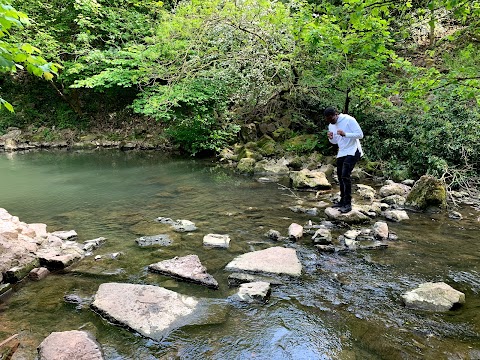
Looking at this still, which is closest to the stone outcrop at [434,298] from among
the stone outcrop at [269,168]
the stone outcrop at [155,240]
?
the stone outcrop at [155,240]

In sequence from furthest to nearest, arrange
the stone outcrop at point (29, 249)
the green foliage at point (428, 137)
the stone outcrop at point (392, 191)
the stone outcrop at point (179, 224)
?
the green foliage at point (428, 137), the stone outcrop at point (392, 191), the stone outcrop at point (179, 224), the stone outcrop at point (29, 249)

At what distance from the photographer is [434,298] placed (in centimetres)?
368

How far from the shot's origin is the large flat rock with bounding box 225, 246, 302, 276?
4422mm

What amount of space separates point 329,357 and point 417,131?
8897 millimetres

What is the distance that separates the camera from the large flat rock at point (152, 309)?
3334mm

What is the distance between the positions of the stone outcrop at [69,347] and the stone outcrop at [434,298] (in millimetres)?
3057

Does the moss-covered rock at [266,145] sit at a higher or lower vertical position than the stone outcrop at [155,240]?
higher

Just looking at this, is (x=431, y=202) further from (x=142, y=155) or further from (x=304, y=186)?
(x=142, y=155)

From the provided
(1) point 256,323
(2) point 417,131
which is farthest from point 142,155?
(1) point 256,323

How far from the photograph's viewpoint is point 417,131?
10.2 metres

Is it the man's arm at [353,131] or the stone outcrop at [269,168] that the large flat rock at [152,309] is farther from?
the stone outcrop at [269,168]

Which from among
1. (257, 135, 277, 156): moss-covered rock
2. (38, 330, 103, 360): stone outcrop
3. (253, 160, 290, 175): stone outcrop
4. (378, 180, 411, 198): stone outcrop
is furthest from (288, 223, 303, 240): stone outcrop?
(257, 135, 277, 156): moss-covered rock

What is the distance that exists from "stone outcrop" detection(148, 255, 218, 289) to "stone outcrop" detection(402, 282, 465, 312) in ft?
6.93

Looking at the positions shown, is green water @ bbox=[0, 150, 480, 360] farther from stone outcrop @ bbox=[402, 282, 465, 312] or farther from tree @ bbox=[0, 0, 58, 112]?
tree @ bbox=[0, 0, 58, 112]
